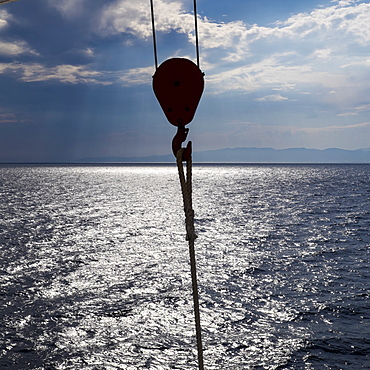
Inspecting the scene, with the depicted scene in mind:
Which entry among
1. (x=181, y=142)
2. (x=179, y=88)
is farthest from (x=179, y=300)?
(x=179, y=88)

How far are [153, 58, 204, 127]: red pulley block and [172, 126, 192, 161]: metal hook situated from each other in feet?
0.15

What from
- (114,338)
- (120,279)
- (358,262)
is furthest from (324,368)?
(358,262)

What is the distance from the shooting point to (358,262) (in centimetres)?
2594

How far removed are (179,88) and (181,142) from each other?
0.41 metres

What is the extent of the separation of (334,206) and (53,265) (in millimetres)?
46986

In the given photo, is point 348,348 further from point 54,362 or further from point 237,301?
point 54,362

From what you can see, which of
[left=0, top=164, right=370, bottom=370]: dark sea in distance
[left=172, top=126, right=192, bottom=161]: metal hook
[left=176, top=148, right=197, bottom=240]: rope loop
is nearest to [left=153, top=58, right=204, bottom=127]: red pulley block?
[left=172, top=126, right=192, bottom=161]: metal hook

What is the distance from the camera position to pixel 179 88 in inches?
121

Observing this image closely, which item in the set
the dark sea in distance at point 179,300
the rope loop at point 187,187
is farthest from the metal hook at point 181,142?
the dark sea in distance at point 179,300

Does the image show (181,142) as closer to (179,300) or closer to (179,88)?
(179,88)

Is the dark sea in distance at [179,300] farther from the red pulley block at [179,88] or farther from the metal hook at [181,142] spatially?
the red pulley block at [179,88]

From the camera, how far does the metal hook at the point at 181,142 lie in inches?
119

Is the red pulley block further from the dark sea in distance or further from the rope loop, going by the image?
the dark sea in distance

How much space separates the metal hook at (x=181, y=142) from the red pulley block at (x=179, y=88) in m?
0.05
